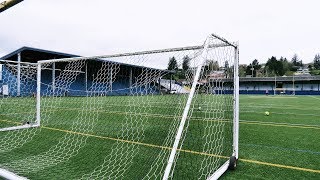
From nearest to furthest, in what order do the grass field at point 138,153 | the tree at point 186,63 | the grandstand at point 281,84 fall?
1. the grass field at point 138,153
2. the tree at point 186,63
3. the grandstand at point 281,84

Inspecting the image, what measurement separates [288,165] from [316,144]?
6.50 ft

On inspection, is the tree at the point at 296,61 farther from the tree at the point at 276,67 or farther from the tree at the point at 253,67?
the tree at the point at 276,67

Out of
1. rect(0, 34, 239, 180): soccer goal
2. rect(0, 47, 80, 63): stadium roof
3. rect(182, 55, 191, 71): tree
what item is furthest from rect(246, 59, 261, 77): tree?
rect(182, 55, 191, 71): tree

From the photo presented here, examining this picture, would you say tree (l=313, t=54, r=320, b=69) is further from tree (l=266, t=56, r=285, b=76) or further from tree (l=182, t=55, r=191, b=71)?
tree (l=182, t=55, r=191, b=71)

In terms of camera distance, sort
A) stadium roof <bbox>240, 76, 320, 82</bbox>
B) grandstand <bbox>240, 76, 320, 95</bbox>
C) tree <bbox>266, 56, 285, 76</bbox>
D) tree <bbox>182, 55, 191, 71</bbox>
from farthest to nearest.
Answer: tree <bbox>266, 56, 285, 76</bbox> < grandstand <bbox>240, 76, 320, 95</bbox> < stadium roof <bbox>240, 76, 320, 82</bbox> < tree <bbox>182, 55, 191, 71</bbox>

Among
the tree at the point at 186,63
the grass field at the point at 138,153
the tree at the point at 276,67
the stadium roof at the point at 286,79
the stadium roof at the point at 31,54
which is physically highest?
the tree at the point at 276,67

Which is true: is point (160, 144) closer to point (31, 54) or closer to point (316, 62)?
point (31, 54)

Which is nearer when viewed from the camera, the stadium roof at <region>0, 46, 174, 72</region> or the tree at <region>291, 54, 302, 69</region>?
the stadium roof at <region>0, 46, 174, 72</region>

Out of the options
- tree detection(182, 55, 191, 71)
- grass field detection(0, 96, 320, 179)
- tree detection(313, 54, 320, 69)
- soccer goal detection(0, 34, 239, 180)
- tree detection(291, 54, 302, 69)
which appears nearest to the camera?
soccer goal detection(0, 34, 239, 180)

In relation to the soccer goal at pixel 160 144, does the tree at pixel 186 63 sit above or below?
above

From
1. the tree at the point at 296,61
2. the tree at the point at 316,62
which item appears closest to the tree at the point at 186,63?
the tree at the point at 316,62

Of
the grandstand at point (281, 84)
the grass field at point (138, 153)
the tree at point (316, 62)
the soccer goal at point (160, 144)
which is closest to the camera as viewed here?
the soccer goal at point (160, 144)

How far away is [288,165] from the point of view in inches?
176

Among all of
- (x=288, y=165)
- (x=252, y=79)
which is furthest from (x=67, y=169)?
(x=252, y=79)
